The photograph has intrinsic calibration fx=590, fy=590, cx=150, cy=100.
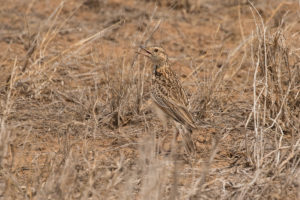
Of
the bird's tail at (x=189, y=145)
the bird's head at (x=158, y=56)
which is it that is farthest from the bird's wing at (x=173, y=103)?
the bird's head at (x=158, y=56)

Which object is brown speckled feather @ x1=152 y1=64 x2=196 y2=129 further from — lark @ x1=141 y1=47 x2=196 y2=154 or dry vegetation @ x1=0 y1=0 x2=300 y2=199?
dry vegetation @ x1=0 y1=0 x2=300 y2=199

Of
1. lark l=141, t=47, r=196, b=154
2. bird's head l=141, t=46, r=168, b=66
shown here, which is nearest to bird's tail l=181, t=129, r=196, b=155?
lark l=141, t=47, r=196, b=154

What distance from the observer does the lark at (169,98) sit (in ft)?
18.7

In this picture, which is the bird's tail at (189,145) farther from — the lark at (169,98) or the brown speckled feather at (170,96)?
the brown speckled feather at (170,96)

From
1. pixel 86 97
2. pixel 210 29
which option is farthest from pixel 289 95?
pixel 210 29

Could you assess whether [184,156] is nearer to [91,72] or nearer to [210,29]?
[91,72]

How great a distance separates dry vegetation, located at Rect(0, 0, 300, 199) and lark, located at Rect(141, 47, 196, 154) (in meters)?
0.20

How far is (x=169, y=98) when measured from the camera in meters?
6.02

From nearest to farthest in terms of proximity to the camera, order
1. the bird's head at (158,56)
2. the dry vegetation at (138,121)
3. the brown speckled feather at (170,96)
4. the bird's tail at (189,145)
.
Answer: the dry vegetation at (138,121), the bird's tail at (189,145), the brown speckled feather at (170,96), the bird's head at (158,56)

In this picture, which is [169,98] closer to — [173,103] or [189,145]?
[173,103]

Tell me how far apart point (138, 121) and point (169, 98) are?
71 centimetres

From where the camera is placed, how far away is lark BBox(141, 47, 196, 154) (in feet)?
18.7

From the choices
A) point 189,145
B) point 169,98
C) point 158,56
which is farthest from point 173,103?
point 158,56

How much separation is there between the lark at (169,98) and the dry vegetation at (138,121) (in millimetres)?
201
